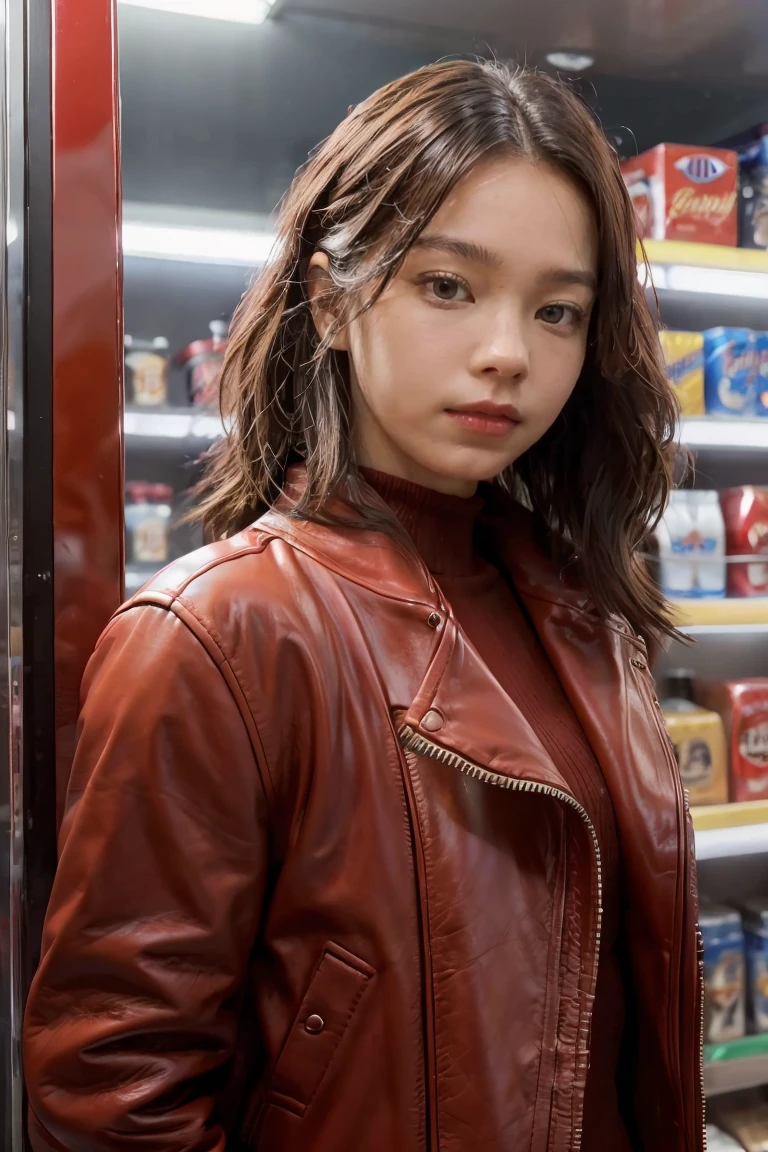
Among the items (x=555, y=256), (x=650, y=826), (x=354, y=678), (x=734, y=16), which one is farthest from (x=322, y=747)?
(x=734, y=16)

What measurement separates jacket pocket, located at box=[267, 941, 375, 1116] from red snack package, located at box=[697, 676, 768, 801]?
1.30 m

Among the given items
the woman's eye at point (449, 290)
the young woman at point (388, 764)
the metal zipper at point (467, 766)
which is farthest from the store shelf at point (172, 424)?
the metal zipper at point (467, 766)

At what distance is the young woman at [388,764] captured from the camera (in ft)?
2.32

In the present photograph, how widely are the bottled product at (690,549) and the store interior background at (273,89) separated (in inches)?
3.9

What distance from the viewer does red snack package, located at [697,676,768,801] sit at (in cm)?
183

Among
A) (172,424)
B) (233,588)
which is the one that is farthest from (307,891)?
(172,424)

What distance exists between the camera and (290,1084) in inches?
29.3

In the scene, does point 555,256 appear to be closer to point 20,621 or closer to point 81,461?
point 81,461

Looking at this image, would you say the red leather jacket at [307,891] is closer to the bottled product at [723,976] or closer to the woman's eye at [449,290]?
the woman's eye at [449,290]

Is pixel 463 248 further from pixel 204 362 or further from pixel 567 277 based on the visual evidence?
pixel 204 362

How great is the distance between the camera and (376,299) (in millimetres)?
827

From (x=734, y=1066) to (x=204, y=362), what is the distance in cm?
153

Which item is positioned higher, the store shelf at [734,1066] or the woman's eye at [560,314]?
the woman's eye at [560,314]

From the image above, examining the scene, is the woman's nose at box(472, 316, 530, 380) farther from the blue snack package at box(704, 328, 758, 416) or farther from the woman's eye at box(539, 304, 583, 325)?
the blue snack package at box(704, 328, 758, 416)
